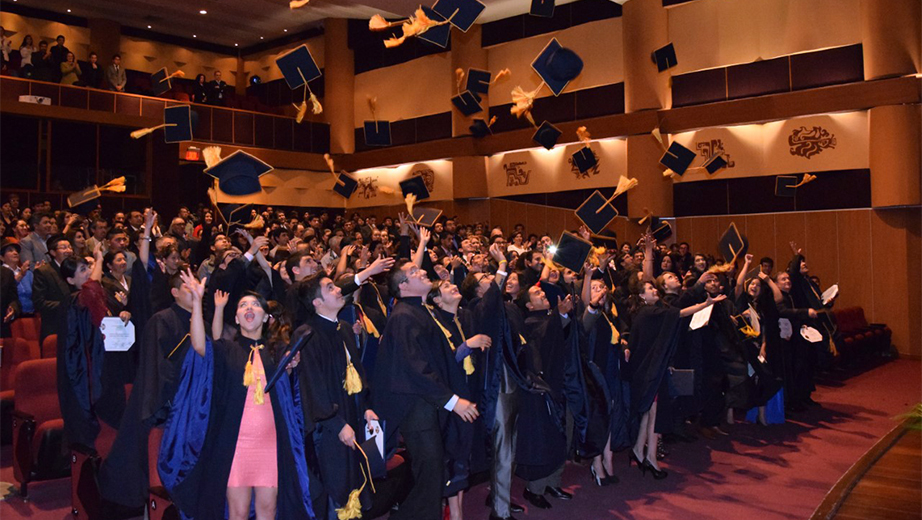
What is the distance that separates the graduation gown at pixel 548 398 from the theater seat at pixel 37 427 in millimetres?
3186

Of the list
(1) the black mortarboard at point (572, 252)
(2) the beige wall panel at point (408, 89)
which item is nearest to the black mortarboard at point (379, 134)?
(2) the beige wall panel at point (408, 89)

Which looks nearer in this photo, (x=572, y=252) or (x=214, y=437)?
(x=214, y=437)

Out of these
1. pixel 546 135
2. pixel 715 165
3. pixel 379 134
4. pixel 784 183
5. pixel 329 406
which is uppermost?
pixel 379 134

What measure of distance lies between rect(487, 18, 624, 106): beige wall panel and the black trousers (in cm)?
1364

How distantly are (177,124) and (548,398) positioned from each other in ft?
23.9

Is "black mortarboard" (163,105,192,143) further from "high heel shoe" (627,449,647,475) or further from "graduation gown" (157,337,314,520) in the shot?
"high heel shoe" (627,449,647,475)

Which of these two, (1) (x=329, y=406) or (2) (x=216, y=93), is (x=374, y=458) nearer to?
(1) (x=329, y=406)

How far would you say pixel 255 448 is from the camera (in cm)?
392

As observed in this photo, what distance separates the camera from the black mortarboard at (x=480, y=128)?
Answer: 1728cm

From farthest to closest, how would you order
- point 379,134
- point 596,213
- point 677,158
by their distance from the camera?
point 379,134 → point 677,158 → point 596,213

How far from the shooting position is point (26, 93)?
15000 mm

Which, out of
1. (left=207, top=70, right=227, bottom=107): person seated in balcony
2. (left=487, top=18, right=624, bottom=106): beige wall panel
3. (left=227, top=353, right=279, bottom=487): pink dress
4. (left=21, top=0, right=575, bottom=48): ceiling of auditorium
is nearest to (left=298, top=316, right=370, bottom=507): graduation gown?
(left=227, top=353, right=279, bottom=487): pink dress

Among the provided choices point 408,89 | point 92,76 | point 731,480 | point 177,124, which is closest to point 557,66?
point 177,124

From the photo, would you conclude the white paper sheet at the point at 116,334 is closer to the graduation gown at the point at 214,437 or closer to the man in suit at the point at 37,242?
the graduation gown at the point at 214,437
